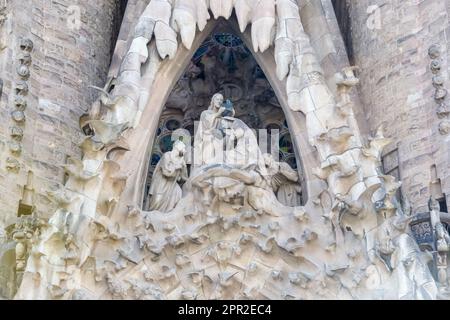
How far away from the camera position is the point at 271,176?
9.95m

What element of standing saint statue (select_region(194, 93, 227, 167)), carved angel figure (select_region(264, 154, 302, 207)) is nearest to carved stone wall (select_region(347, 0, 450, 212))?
carved angel figure (select_region(264, 154, 302, 207))

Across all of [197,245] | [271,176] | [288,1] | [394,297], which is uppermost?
[288,1]

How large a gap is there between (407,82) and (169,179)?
2857 millimetres

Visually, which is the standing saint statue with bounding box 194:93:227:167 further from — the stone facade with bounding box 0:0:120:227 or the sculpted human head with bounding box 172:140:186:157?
the stone facade with bounding box 0:0:120:227

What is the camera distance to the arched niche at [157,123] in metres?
9.80

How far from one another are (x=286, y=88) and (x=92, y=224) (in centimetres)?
247

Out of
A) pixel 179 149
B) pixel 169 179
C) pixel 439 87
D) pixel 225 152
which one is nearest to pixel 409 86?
pixel 439 87

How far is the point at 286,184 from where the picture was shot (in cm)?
1016

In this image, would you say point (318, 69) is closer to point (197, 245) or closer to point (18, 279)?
point (197, 245)

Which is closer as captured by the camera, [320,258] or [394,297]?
[394,297]

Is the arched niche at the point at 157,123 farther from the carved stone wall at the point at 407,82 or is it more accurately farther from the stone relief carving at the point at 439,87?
the stone relief carving at the point at 439,87

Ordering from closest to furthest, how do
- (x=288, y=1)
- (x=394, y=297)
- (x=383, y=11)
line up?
(x=394, y=297) → (x=288, y=1) → (x=383, y=11)

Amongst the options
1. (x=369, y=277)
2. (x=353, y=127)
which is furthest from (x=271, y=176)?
(x=369, y=277)

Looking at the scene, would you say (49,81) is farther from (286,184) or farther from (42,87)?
(286,184)
